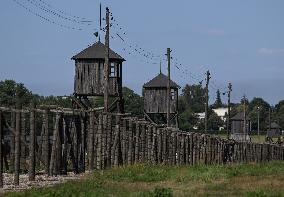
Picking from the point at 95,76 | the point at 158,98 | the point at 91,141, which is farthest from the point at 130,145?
the point at 158,98

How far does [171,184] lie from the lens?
18.9 metres

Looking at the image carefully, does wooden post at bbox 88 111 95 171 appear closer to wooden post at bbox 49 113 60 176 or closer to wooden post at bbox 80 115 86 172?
wooden post at bbox 80 115 86 172

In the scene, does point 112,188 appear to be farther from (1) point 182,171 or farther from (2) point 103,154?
(2) point 103,154

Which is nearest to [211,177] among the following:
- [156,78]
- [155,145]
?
[155,145]

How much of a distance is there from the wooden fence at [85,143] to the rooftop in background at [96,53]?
34.9 feet

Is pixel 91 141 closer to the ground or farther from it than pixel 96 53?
closer to the ground

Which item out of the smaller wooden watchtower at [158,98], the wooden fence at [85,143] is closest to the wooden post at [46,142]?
the wooden fence at [85,143]

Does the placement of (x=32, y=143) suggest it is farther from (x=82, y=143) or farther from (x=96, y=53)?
(x=96, y=53)

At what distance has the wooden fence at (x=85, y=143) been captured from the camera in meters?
20.1

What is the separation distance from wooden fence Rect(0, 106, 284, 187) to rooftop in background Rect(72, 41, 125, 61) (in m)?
10.6

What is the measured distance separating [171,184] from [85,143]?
717cm

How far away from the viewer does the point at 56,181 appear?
20.2m

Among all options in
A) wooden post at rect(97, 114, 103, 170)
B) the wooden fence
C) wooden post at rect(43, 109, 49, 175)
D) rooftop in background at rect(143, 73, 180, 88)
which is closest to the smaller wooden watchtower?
rooftop in background at rect(143, 73, 180, 88)

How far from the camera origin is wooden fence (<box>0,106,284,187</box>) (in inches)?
790
